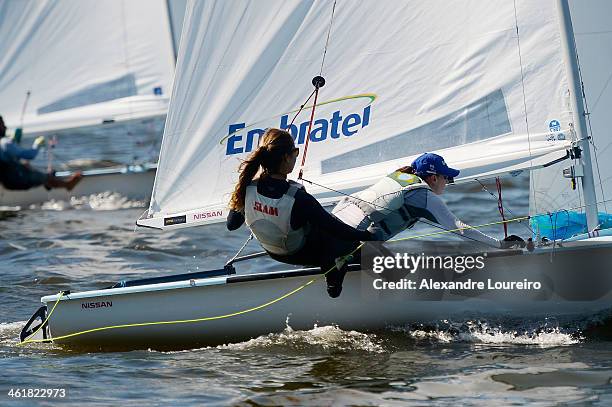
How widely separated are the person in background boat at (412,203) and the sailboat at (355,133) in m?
0.15

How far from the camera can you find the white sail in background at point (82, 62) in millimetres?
12203

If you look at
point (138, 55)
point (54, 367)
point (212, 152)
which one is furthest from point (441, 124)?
point (138, 55)

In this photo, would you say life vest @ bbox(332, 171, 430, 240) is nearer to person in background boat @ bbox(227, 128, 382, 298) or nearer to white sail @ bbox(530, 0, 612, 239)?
person in background boat @ bbox(227, 128, 382, 298)

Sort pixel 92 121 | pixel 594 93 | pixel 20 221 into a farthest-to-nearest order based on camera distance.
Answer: pixel 92 121, pixel 20 221, pixel 594 93

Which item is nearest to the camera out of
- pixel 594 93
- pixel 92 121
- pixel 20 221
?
pixel 594 93

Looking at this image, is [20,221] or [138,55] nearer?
[20,221]

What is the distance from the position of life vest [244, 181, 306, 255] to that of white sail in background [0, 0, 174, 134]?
687 cm

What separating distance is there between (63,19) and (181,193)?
7.25 meters

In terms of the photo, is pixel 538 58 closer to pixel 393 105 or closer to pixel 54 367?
pixel 393 105

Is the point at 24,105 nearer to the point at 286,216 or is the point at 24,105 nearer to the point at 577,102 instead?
the point at 286,216

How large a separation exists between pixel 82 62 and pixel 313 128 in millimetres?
7233

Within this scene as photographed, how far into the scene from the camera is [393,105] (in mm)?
5703
